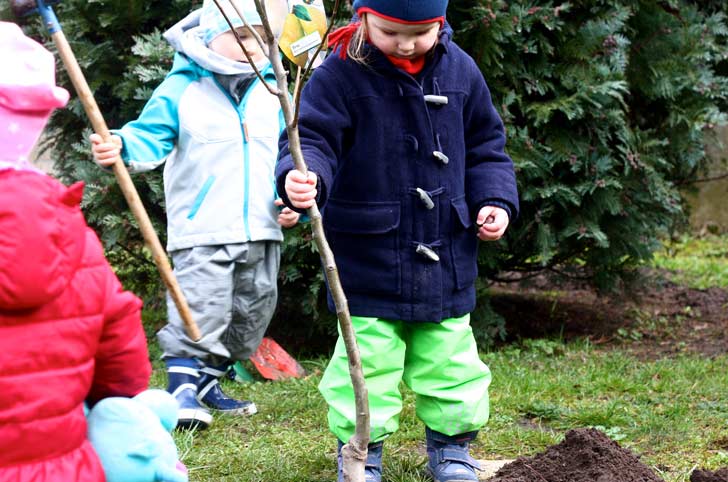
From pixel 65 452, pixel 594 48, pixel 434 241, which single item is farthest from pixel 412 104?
pixel 594 48

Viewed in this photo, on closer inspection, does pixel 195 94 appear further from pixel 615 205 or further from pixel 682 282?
pixel 682 282

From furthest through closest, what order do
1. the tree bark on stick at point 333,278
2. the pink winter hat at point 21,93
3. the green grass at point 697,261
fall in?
the green grass at point 697,261 → the tree bark on stick at point 333,278 → the pink winter hat at point 21,93

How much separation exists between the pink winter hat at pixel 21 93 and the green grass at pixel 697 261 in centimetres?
562

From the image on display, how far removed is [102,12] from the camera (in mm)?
5199

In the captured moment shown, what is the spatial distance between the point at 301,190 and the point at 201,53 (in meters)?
1.71

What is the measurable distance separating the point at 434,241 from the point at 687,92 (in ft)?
10.0

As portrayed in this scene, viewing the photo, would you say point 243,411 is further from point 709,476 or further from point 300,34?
point 300,34

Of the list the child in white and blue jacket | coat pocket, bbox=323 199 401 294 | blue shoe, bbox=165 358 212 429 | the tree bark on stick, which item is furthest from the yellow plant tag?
blue shoe, bbox=165 358 212 429

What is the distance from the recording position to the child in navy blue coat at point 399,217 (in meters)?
3.20

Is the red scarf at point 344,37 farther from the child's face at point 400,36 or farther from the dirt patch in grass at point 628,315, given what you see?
the dirt patch in grass at point 628,315

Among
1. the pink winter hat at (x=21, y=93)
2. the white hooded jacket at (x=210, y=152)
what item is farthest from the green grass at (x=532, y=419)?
the pink winter hat at (x=21, y=93)

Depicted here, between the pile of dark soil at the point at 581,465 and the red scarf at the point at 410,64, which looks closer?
the pile of dark soil at the point at 581,465

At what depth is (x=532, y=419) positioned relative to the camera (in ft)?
13.7

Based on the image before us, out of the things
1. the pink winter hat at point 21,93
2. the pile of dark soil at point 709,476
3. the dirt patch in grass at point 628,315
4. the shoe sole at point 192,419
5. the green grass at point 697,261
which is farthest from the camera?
the green grass at point 697,261
